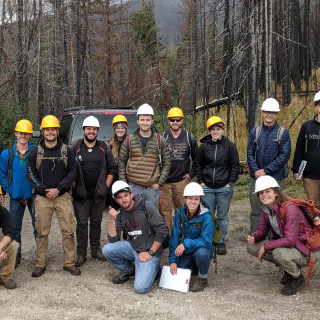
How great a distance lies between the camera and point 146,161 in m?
5.43

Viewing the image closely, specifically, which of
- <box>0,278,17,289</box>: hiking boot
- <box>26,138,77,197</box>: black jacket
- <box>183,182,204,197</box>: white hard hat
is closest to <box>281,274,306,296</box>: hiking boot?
<box>183,182,204,197</box>: white hard hat

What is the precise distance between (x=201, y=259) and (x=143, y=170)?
1500mm

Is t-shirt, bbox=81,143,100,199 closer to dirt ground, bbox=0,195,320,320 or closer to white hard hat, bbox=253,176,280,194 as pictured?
dirt ground, bbox=0,195,320,320

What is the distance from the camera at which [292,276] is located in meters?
4.55

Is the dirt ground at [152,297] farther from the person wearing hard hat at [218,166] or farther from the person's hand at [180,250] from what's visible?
the person wearing hard hat at [218,166]

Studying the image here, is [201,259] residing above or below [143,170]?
below

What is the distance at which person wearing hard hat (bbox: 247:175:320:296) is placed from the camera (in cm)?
436

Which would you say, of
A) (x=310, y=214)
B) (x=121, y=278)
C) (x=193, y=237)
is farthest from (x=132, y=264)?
(x=310, y=214)

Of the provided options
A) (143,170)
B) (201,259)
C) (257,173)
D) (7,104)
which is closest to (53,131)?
(143,170)

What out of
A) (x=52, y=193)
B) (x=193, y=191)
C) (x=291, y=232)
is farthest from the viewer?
(x=52, y=193)

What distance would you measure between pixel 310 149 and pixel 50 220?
3.75 m

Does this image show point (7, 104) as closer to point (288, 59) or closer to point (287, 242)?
point (287, 242)

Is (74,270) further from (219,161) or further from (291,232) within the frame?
(291,232)

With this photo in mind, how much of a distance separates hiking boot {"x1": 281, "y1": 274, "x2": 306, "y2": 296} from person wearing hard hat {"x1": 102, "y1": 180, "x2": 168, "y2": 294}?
153cm
